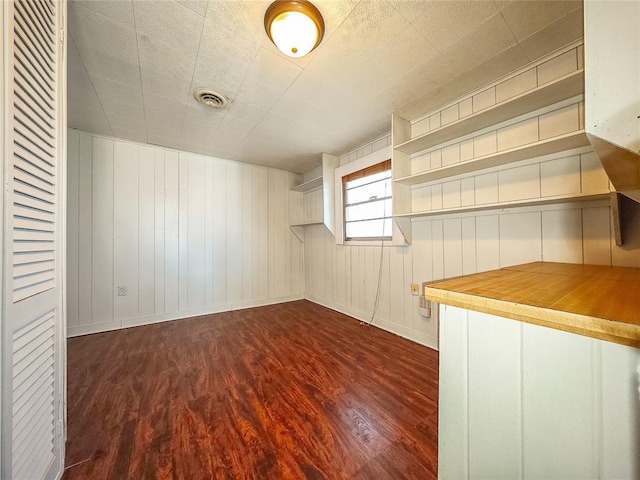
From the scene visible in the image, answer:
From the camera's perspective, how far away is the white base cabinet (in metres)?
0.38

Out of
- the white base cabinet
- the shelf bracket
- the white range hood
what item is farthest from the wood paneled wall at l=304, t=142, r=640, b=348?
the white base cabinet

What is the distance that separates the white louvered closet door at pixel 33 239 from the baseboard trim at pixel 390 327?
233 cm

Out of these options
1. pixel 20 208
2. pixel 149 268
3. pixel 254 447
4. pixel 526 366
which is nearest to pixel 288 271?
pixel 149 268

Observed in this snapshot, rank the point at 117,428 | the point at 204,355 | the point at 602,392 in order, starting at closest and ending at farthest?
1. the point at 602,392
2. the point at 117,428
3. the point at 204,355

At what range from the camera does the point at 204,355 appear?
79.5 inches

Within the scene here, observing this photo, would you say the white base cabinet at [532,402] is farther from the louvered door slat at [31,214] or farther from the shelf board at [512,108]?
the shelf board at [512,108]

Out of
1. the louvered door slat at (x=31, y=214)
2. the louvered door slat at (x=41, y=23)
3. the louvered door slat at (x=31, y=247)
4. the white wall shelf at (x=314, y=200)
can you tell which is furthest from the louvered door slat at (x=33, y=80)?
the white wall shelf at (x=314, y=200)

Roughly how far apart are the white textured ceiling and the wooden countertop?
136 cm

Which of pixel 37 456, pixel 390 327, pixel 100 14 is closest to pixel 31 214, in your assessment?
pixel 37 456

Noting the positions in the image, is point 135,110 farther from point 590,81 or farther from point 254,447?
point 590,81

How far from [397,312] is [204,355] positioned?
1843mm

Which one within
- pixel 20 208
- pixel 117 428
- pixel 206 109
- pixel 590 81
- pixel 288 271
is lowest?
pixel 117 428

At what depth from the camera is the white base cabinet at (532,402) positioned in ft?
1.24

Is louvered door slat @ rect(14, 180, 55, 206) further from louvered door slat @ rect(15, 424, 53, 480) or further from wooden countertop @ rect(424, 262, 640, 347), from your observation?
wooden countertop @ rect(424, 262, 640, 347)
